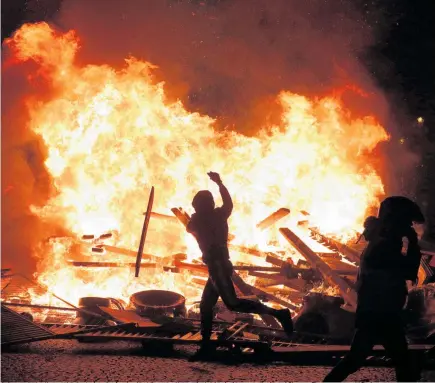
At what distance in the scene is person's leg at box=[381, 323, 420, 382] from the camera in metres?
3.59

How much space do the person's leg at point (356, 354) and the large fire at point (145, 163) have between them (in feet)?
21.4

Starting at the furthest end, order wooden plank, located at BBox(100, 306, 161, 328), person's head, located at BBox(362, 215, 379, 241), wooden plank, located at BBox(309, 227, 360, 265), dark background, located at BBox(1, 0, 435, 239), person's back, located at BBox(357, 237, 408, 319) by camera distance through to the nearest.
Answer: dark background, located at BBox(1, 0, 435, 239)
wooden plank, located at BBox(309, 227, 360, 265)
wooden plank, located at BBox(100, 306, 161, 328)
person's head, located at BBox(362, 215, 379, 241)
person's back, located at BBox(357, 237, 408, 319)

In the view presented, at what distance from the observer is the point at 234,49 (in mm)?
14516

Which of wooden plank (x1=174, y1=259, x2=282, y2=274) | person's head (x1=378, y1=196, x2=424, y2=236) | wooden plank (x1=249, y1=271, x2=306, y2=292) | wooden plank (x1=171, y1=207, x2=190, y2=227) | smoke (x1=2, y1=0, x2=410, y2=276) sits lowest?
wooden plank (x1=249, y1=271, x2=306, y2=292)

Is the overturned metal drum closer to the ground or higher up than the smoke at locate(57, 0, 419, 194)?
closer to the ground

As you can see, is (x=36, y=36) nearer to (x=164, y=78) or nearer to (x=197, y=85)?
(x=164, y=78)

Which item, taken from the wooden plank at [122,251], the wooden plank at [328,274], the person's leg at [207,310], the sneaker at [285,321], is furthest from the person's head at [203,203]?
the wooden plank at [122,251]

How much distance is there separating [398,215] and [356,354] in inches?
52.9

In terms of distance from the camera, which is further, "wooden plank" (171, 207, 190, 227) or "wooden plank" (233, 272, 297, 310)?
"wooden plank" (171, 207, 190, 227)

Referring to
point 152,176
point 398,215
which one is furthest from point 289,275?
point 152,176

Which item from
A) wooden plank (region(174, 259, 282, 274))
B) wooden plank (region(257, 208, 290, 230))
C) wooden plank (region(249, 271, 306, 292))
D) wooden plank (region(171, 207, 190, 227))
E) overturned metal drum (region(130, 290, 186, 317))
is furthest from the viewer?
wooden plank (region(257, 208, 290, 230))

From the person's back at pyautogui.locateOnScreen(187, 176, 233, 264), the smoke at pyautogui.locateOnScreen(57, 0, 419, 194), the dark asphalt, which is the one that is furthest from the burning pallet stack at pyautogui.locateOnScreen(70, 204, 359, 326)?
the smoke at pyautogui.locateOnScreen(57, 0, 419, 194)

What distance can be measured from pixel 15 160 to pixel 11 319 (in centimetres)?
745

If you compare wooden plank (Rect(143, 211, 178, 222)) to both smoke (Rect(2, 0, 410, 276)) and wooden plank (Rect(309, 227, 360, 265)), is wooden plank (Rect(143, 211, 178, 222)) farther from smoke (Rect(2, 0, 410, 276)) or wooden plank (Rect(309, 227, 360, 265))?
smoke (Rect(2, 0, 410, 276))
